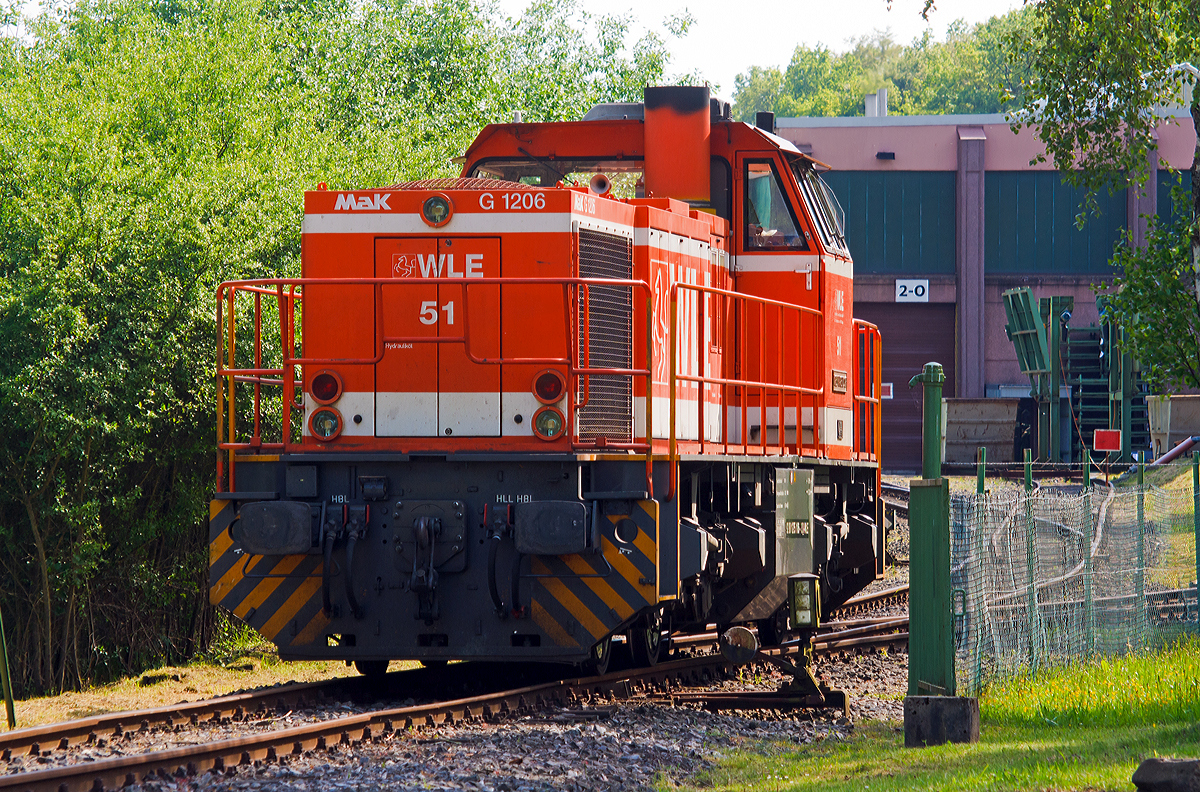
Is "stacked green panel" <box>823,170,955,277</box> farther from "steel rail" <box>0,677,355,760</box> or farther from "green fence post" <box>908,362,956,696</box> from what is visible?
"steel rail" <box>0,677,355,760</box>

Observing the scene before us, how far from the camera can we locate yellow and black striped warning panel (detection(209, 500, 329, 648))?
8266mm

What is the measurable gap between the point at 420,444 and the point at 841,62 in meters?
91.4

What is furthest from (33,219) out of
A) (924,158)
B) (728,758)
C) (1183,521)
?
(924,158)

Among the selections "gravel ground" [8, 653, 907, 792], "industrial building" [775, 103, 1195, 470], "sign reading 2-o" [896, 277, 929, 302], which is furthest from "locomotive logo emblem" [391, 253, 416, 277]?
"sign reading 2-o" [896, 277, 929, 302]

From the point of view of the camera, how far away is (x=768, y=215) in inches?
402

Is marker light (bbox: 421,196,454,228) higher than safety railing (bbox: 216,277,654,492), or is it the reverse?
marker light (bbox: 421,196,454,228)

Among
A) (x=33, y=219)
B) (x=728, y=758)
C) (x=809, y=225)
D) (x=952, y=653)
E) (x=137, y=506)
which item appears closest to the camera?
(x=728, y=758)

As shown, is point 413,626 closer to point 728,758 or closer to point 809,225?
point 728,758

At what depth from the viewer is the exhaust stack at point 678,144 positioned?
987 centimetres

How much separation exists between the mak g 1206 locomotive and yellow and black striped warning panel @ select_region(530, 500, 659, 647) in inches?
0.5

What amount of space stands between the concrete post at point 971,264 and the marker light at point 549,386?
2961cm

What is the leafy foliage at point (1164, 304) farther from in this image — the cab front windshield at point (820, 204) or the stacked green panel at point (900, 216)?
the stacked green panel at point (900, 216)

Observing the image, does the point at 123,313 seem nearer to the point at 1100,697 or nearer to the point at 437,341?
the point at 437,341

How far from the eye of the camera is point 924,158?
3634 cm
